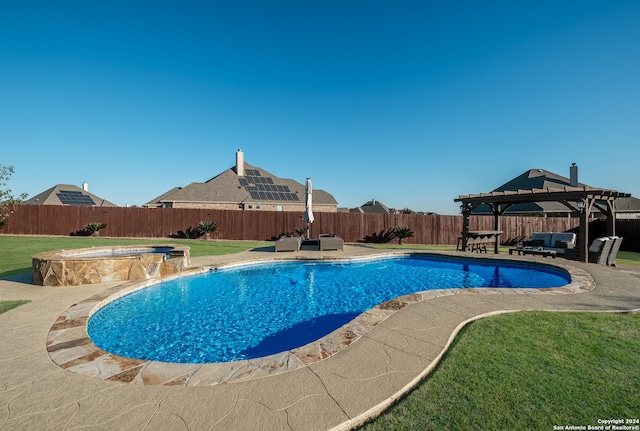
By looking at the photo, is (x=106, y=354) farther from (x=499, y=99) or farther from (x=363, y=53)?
(x=499, y=99)

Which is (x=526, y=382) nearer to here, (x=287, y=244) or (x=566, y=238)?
(x=287, y=244)

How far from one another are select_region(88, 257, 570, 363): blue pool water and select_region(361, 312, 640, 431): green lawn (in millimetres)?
2467

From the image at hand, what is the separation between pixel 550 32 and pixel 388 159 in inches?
642

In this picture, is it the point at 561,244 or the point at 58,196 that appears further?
the point at 58,196

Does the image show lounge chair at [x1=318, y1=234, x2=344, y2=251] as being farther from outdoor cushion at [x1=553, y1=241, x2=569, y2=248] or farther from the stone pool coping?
outdoor cushion at [x1=553, y1=241, x2=569, y2=248]

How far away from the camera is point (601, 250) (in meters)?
9.86

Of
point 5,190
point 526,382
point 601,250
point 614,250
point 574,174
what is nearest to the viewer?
point 526,382

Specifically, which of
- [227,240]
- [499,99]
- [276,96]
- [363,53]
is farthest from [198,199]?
[499,99]

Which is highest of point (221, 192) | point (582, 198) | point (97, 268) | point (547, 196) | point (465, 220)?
point (221, 192)

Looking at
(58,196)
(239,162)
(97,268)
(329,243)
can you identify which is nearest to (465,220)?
(329,243)

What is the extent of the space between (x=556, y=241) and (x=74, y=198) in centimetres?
4451

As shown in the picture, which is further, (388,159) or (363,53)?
(388,159)

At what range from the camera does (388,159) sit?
26.3m

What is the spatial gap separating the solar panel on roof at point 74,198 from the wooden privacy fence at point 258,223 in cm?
1503
